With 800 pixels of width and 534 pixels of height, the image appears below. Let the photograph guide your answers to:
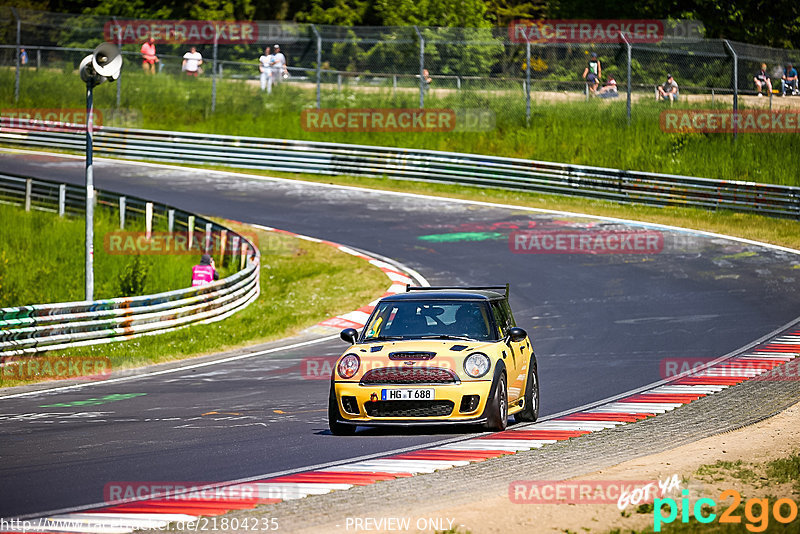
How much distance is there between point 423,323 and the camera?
11469 millimetres

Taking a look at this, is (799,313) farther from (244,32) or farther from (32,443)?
(244,32)

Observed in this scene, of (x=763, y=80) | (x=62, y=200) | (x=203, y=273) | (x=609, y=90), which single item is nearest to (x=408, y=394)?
(x=203, y=273)

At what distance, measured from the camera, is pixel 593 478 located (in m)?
8.62

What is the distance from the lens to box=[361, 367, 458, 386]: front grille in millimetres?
10484

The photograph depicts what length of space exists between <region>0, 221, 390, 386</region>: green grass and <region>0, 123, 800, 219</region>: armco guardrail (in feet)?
26.3

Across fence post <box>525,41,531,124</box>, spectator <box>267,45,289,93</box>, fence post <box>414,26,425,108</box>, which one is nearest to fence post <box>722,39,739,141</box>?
fence post <box>525,41,531,124</box>

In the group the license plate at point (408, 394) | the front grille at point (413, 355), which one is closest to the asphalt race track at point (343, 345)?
the license plate at point (408, 394)

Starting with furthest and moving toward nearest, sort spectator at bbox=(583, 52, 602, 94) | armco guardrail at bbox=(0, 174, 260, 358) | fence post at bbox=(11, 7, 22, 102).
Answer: fence post at bbox=(11, 7, 22, 102) < spectator at bbox=(583, 52, 602, 94) < armco guardrail at bbox=(0, 174, 260, 358)

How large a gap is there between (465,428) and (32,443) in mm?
4089

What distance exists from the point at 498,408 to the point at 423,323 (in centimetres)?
131

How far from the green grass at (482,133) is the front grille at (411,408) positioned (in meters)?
23.1

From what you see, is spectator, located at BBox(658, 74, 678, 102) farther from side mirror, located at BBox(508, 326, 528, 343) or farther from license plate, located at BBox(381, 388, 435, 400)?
license plate, located at BBox(381, 388, 435, 400)

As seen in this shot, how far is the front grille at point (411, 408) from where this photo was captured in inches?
413

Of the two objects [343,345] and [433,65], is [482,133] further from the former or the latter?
[343,345]
